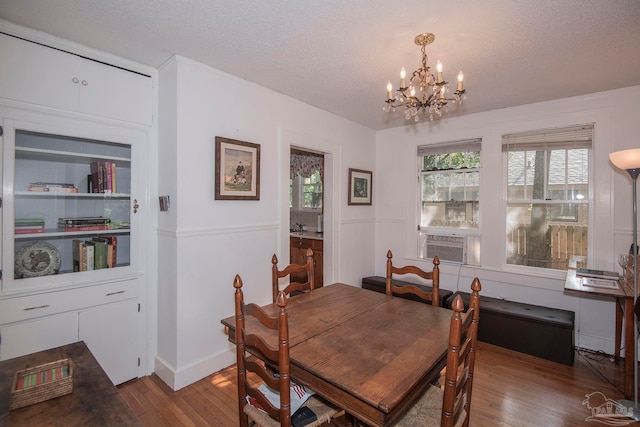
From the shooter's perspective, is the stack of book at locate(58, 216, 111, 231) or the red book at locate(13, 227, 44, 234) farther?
the stack of book at locate(58, 216, 111, 231)

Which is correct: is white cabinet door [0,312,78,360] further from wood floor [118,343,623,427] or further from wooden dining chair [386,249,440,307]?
wooden dining chair [386,249,440,307]

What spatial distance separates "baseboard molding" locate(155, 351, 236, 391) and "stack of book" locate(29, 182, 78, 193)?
1.50 m

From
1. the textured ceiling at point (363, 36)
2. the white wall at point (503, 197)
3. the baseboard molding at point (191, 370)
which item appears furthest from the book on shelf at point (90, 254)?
the white wall at point (503, 197)

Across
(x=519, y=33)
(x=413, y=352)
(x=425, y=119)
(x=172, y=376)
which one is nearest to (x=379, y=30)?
(x=519, y=33)

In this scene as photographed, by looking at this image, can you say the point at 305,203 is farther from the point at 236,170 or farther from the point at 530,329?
the point at 530,329

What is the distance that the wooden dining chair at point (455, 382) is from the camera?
1.13m

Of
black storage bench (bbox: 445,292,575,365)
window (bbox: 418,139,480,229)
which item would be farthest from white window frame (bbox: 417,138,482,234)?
black storage bench (bbox: 445,292,575,365)

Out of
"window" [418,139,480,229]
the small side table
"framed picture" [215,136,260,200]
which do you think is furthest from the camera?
"window" [418,139,480,229]

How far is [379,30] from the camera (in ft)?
6.24

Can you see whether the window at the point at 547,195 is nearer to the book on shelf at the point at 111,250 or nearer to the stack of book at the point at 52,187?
the book on shelf at the point at 111,250

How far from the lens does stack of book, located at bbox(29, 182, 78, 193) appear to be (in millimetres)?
2014

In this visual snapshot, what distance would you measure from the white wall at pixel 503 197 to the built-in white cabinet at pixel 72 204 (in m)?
3.10

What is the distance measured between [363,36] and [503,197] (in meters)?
2.58

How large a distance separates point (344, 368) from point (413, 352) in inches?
14.0
